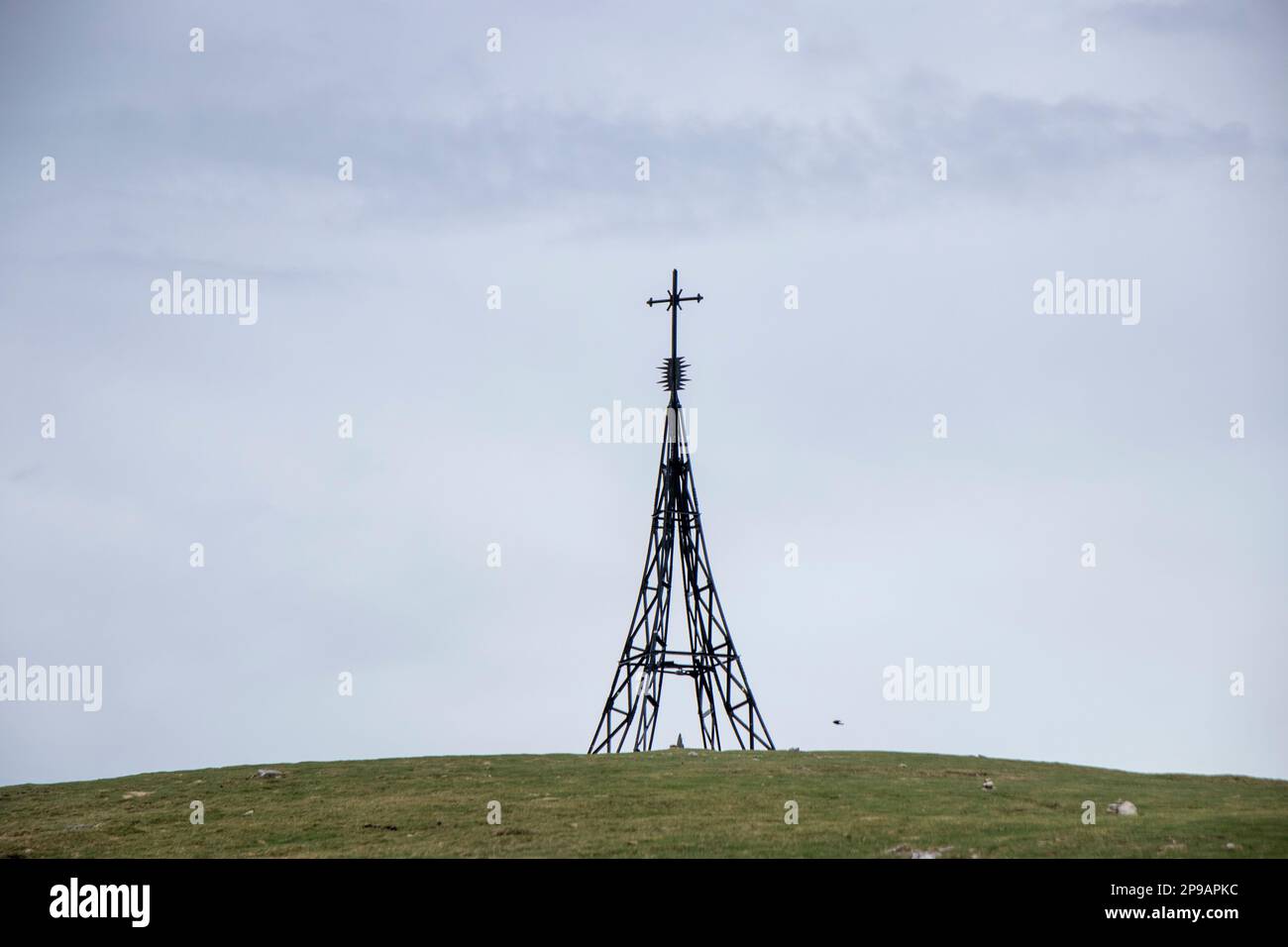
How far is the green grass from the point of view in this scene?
28.8 m

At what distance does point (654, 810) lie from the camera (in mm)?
33000

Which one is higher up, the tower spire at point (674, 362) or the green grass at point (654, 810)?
the tower spire at point (674, 362)

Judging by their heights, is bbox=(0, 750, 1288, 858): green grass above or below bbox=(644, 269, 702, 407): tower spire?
below

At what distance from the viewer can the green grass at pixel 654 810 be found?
28.8m

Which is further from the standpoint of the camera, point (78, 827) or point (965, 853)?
point (78, 827)

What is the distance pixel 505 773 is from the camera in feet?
130
